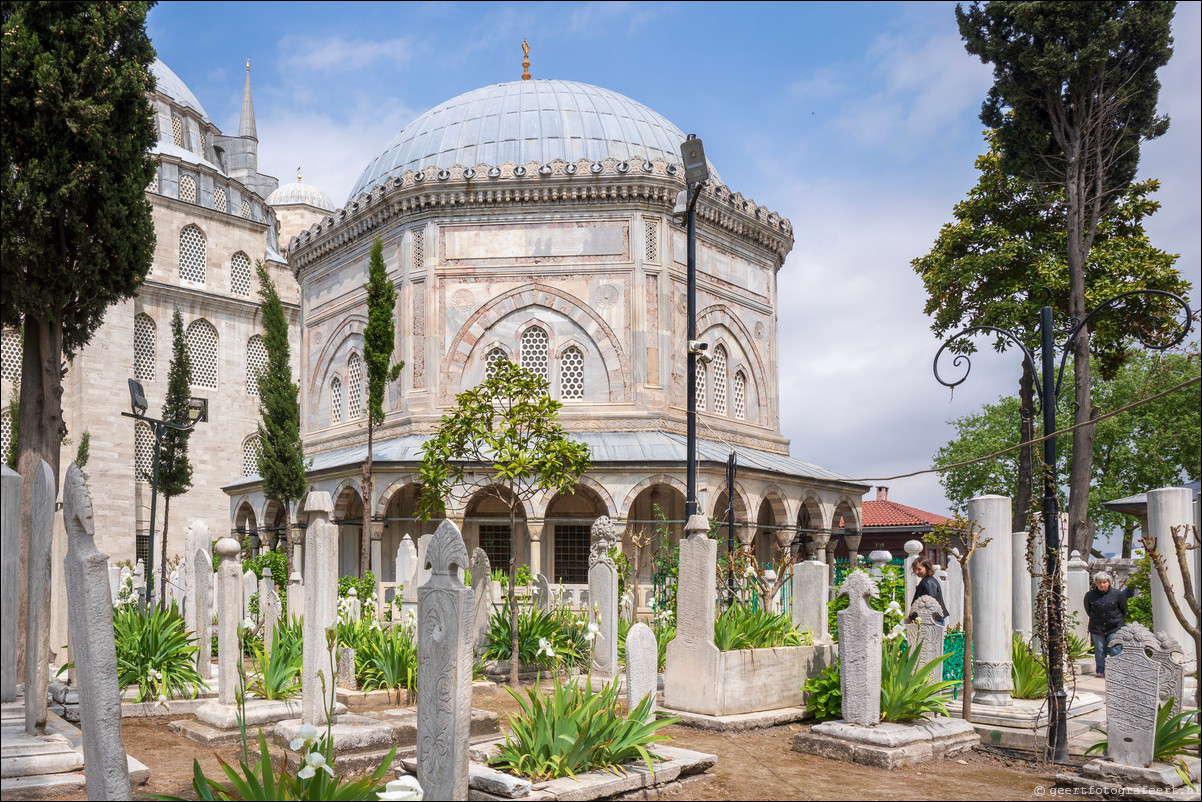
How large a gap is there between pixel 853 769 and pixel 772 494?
16072 millimetres

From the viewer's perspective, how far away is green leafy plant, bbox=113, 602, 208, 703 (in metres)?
9.65

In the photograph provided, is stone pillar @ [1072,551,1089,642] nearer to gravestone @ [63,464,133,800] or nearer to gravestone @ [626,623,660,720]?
gravestone @ [626,623,660,720]

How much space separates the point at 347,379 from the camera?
26.1 m

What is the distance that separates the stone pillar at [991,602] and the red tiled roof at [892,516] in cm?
3559

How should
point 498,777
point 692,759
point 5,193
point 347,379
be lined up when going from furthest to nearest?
point 347,379, point 5,193, point 692,759, point 498,777

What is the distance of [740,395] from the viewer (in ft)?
A: 84.9

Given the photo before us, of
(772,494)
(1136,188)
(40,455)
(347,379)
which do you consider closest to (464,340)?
(347,379)

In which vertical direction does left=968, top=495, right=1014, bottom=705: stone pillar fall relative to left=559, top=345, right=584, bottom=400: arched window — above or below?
below

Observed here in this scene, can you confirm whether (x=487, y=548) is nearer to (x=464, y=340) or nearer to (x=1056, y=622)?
(x=464, y=340)

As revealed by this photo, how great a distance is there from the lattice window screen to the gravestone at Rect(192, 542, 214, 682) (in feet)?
93.6

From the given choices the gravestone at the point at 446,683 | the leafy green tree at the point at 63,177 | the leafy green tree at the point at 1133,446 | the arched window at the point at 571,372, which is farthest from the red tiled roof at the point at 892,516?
the gravestone at the point at 446,683

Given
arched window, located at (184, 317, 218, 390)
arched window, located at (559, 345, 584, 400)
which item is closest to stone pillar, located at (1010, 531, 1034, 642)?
arched window, located at (559, 345, 584, 400)

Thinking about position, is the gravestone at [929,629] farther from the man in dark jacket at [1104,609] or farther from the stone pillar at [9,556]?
the stone pillar at [9,556]

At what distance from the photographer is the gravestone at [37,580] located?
665 cm
